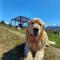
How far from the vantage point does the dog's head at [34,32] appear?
883 cm

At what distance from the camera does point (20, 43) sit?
410 inches

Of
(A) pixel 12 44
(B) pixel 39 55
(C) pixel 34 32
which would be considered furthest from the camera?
(A) pixel 12 44

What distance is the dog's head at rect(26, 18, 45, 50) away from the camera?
8.83 metres

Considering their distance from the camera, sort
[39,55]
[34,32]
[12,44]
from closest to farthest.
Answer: [34,32] → [39,55] → [12,44]

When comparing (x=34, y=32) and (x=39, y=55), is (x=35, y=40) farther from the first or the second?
(x=39, y=55)

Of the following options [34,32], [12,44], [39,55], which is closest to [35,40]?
[34,32]

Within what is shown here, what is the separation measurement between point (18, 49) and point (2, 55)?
593 mm

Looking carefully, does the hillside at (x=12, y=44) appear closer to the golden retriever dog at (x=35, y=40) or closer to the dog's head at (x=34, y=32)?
the golden retriever dog at (x=35, y=40)

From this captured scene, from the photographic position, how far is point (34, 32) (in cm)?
886

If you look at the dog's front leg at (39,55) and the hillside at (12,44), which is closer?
the dog's front leg at (39,55)

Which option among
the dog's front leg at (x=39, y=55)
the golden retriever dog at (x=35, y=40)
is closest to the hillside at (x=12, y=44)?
the dog's front leg at (x=39, y=55)

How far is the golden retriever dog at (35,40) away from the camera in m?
8.84

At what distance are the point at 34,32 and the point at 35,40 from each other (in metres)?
0.31

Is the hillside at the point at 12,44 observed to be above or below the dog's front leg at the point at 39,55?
above
